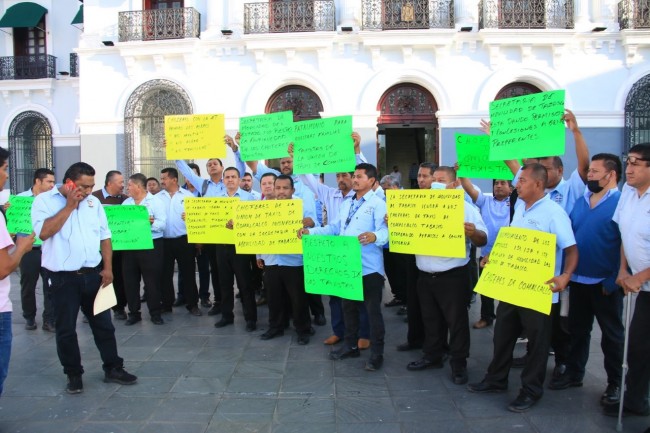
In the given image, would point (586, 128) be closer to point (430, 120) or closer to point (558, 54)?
point (558, 54)

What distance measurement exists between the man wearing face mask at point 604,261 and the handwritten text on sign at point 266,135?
11.5 ft

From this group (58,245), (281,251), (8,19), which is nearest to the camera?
(58,245)

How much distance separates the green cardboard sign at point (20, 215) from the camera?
251 inches

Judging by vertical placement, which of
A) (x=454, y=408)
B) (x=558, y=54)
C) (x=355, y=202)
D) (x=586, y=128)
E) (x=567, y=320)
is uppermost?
(x=558, y=54)

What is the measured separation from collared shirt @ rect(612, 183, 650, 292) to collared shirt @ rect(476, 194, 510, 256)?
229 centimetres

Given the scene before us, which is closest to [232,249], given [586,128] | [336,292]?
[336,292]

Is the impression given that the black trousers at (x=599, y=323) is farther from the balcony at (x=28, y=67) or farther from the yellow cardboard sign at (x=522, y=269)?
the balcony at (x=28, y=67)

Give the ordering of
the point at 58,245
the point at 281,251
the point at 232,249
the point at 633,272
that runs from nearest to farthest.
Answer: the point at 633,272 < the point at 58,245 < the point at 281,251 < the point at 232,249

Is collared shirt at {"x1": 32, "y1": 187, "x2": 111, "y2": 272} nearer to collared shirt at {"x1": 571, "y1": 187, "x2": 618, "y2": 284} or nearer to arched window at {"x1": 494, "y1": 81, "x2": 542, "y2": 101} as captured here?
collared shirt at {"x1": 571, "y1": 187, "x2": 618, "y2": 284}

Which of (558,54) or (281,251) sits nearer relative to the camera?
(281,251)

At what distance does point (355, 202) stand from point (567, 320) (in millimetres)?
2189

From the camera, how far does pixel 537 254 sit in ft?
12.7

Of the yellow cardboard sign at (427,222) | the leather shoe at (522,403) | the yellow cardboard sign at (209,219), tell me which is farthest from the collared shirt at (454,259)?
the yellow cardboard sign at (209,219)

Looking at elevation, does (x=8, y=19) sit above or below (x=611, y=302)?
above
